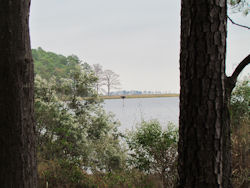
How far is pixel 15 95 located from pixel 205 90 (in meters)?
1.26

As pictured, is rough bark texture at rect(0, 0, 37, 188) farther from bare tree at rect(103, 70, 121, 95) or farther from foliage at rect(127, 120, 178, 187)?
bare tree at rect(103, 70, 121, 95)

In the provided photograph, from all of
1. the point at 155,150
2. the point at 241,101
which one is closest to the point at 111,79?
the point at 241,101

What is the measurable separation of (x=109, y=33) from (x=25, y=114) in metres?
11.7

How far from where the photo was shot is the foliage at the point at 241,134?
2.69m

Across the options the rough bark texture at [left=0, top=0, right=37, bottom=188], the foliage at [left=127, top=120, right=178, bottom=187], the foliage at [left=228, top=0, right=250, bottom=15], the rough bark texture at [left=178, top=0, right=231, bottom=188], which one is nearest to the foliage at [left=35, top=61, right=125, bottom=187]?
the foliage at [left=127, top=120, right=178, bottom=187]

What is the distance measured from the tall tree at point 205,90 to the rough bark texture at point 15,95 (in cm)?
113

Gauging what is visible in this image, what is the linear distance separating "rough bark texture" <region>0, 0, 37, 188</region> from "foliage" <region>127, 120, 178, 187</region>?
2.04 m

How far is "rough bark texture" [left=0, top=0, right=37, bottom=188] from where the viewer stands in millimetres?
1548

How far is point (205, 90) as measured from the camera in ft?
3.86

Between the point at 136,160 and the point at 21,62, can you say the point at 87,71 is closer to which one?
the point at 136,160

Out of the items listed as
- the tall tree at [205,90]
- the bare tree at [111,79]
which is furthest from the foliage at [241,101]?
the bare tree at [111,79]

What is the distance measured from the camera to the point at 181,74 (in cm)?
127

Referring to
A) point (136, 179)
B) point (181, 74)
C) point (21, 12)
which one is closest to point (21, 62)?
point (21, 12)

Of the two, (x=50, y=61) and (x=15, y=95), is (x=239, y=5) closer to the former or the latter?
(x=15, y=95)
